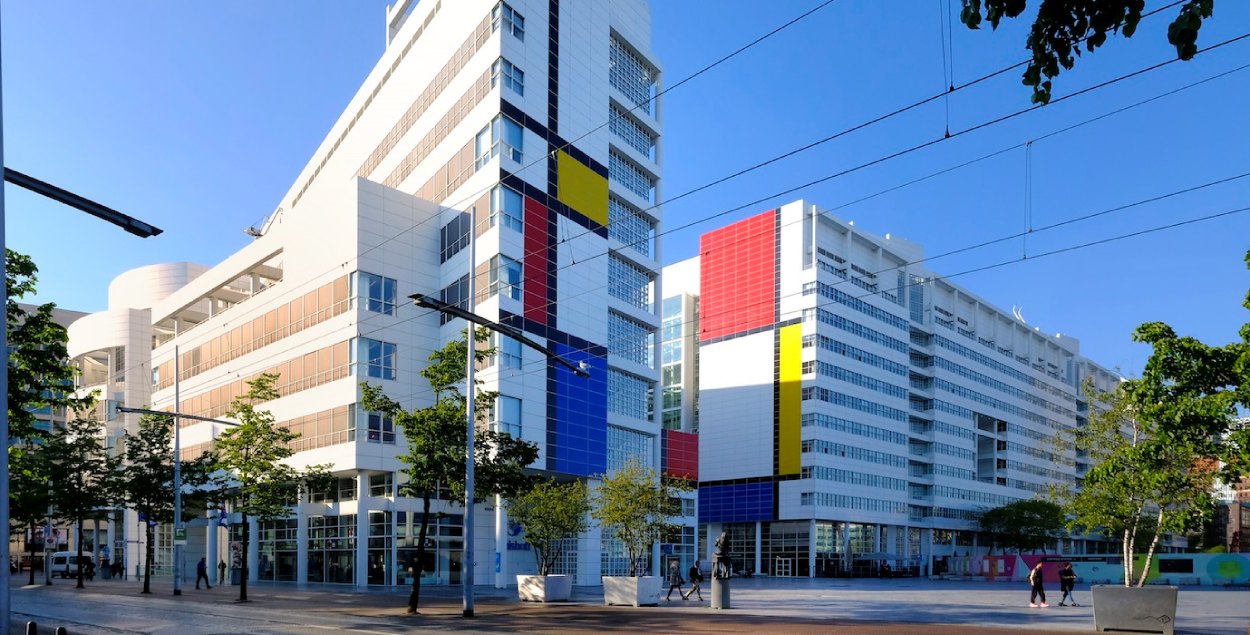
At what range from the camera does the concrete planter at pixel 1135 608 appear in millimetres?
22562

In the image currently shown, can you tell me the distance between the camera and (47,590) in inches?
1860

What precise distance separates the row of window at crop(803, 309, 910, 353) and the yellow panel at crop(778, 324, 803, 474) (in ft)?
7.80

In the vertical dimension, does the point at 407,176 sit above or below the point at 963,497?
above

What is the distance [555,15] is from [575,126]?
6487 mm

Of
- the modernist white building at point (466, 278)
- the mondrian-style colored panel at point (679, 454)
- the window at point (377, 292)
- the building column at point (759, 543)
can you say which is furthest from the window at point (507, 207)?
the building column at point (759, 543)

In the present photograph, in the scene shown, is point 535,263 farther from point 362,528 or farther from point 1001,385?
point 1001,385

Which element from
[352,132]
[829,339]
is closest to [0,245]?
[352,132]

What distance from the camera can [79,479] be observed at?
174 ft

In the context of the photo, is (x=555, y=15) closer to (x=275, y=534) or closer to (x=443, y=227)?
(x=443, y=227)

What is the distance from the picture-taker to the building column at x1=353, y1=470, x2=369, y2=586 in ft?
172

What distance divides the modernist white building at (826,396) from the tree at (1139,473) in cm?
6943

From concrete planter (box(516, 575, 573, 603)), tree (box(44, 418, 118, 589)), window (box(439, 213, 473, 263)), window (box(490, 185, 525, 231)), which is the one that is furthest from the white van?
concrete planter (box(516, 575, 573, 603))

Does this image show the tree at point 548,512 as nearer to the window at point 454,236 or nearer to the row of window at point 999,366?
the window at point 454,236

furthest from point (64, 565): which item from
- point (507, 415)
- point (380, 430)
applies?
point (507, 415)
